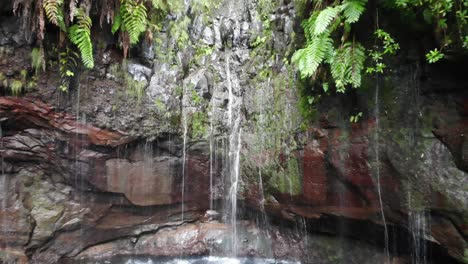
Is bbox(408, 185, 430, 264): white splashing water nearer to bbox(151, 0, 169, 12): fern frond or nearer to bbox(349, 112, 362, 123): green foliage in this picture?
bbox(349, 112, 362, 123): green foliage

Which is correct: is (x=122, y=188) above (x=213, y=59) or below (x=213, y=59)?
below

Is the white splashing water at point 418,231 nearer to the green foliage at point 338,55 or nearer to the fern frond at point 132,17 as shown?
the green foliage at point 338,55

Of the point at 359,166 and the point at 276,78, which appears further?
the point at 276,78

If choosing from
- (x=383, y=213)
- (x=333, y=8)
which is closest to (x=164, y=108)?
(x=333, y=8)

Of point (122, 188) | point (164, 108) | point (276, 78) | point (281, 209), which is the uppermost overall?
point (276, 78)

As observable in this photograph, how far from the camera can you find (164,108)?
6.27 metres

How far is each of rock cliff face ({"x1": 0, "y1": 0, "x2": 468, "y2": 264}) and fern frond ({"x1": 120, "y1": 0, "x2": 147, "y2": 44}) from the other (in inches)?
34.6

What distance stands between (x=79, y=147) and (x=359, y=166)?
4964 millimetres

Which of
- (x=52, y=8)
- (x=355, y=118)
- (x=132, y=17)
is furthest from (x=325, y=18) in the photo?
(x=52, y=8)

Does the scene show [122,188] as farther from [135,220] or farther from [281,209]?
[281,209]

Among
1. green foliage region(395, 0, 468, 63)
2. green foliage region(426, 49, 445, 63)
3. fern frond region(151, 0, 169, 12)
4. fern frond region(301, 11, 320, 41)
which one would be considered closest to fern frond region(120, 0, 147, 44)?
fern frond region(151, 0, 169, 12)

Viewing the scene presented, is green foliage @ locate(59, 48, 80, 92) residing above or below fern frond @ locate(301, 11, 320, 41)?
below

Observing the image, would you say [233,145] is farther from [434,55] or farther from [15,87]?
[15,87]

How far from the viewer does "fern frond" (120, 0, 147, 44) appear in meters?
5.32
